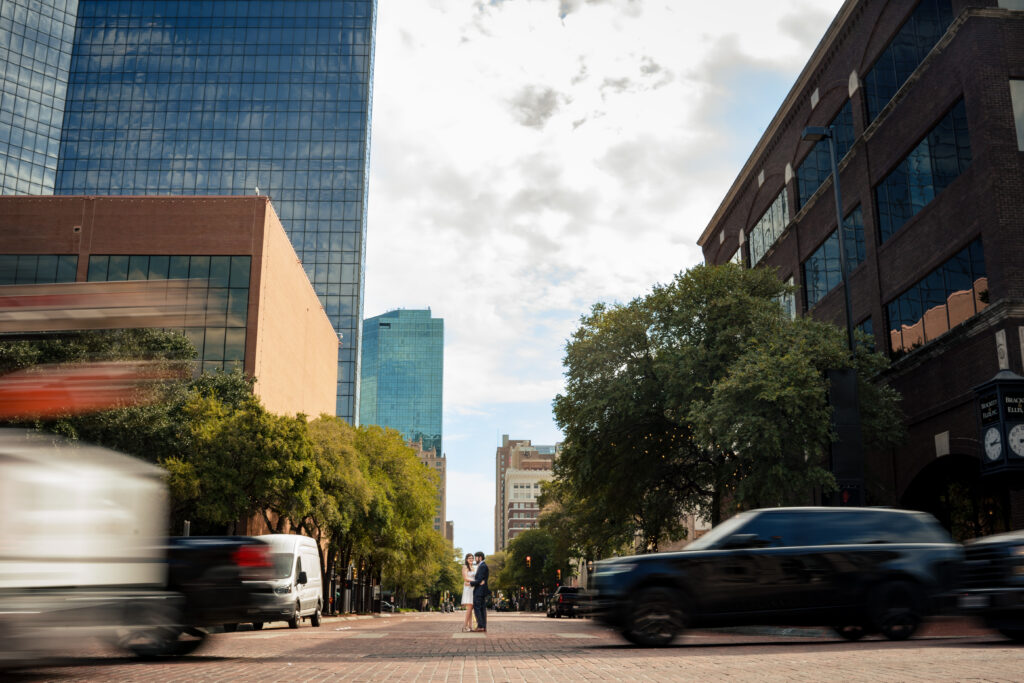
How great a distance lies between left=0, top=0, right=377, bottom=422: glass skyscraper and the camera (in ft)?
343

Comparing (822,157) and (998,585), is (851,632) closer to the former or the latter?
(998,585)

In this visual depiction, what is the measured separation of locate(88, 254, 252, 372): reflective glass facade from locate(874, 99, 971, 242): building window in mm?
33151

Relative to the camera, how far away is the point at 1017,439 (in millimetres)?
20500

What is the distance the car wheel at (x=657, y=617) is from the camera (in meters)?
11.6

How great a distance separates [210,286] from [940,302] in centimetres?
3721

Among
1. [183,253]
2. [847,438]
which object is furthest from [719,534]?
[183,253]

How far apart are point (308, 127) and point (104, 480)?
105346 millimetres

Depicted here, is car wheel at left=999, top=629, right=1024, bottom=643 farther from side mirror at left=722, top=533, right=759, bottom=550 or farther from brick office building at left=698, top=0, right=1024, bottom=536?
brick office building at left=698, top=0, right=1024, bottom=536

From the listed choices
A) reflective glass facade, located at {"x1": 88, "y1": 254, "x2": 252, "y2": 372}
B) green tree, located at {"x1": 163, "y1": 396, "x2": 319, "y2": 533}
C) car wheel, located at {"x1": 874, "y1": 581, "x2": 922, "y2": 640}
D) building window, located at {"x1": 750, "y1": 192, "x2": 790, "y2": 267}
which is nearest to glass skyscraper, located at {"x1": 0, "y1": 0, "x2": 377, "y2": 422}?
reflective glass facade, located at {"x1": 88, "y1": 254, "x2": 252, "y2": 372}

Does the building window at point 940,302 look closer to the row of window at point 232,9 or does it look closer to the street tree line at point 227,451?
the street tree line at point 227,451

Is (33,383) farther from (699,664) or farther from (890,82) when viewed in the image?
(890,82)

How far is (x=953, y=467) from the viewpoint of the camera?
88.4ft

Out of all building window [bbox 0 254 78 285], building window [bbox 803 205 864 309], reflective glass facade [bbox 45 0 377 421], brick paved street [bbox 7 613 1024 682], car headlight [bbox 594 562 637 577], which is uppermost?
reflective glass facade [bbox 45 0 377 421]

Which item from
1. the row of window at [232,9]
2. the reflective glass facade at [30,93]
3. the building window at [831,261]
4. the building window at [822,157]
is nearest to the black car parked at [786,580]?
the building window at [831,261]
